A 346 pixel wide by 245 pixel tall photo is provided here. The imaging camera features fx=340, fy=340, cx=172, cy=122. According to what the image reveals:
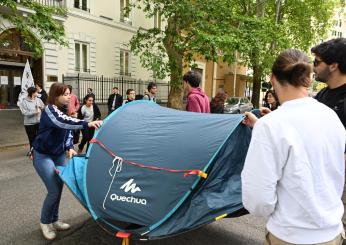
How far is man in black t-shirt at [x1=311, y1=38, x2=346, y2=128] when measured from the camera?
2.42 m

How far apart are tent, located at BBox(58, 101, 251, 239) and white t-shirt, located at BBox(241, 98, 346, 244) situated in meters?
1.29

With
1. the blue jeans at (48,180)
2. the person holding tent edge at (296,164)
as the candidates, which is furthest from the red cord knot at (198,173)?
the blue jeans at (48,180)

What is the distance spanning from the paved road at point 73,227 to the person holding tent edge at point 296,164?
7.67 ft

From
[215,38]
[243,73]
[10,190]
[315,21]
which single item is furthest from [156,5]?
[243,73]

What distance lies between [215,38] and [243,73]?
26.6m

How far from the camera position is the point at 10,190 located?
18.4 feet

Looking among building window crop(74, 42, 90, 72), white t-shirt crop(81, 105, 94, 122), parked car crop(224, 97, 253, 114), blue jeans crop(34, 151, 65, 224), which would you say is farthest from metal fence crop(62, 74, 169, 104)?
blue jeans crop(34, 151, 65, 224)

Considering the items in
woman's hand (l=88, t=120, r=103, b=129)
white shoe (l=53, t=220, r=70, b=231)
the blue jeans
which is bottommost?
white shoe (l=53, t=220, r=70, b=231)

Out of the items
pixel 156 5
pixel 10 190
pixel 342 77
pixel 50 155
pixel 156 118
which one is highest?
pixel 156 5

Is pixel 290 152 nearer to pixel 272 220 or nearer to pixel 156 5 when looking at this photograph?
pixel 272 220

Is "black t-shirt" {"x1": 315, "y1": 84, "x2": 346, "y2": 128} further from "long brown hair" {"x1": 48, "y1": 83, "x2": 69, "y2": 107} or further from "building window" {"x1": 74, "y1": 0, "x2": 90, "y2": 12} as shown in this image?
"building window" {"x1": 74, "y1": 0, "x2": 90, "y2": 12}

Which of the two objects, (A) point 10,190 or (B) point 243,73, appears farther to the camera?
(B) point 243,73

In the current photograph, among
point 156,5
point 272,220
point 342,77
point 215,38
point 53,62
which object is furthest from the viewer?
point 53,62

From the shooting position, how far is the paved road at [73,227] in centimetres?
380
